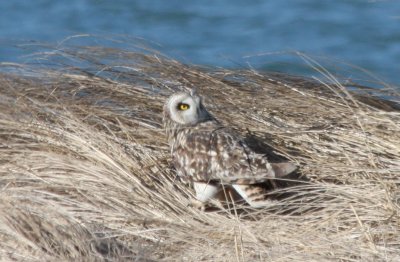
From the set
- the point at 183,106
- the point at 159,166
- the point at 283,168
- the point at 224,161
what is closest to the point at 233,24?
the point at 183,106

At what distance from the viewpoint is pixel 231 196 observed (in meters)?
4.88

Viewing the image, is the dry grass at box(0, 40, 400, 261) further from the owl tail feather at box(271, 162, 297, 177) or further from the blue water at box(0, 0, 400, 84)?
the blue water at box(0, 0, 400, 84)

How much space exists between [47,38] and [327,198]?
9678 millimetres

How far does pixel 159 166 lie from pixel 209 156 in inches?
9.9

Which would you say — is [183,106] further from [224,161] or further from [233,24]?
[233,24]

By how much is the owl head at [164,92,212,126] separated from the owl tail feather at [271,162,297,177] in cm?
56

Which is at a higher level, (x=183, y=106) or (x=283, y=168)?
(x=183, y=106)

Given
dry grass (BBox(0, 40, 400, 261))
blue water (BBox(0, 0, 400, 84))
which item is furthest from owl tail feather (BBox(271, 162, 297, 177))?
blue water (BBox(0, 0, 400, 84))

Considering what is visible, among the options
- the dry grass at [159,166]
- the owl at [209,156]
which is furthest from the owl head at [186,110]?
the dry grass at [159,166]

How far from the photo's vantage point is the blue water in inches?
574

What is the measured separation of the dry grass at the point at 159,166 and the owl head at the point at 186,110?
0.67 feet

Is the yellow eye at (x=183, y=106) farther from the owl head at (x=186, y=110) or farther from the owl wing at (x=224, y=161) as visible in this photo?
the owl wing at (x=224, y=161)

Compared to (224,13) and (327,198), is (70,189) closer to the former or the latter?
(327,198)

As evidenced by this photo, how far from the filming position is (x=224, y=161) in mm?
4805
